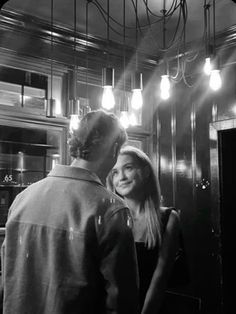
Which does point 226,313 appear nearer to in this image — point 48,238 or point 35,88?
point 35,88

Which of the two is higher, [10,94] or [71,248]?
[10,94]

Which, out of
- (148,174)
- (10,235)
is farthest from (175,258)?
(10,235)

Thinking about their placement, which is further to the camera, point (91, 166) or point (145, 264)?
point (145, 264)

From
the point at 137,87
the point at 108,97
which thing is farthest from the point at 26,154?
the point at 137,87

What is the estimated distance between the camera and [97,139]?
1617 millimetres

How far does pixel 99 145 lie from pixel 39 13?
3110 mm

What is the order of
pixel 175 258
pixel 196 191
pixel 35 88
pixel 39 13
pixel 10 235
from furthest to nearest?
1. pixel 196 191
2. pixel 35 88
3. pixel 39 13
4. pixel 175 258
5. pixel 10 235

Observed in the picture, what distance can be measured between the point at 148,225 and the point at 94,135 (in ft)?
2.63

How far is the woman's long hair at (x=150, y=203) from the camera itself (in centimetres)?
217

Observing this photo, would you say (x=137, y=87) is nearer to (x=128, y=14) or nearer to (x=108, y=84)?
(x=108, y=84)

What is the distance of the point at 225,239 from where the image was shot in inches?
187

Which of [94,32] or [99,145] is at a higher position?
[94,32]

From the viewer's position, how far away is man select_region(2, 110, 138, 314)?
142 cm

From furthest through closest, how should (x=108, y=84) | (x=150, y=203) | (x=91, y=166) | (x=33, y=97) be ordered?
(x=33, y=97), (x=108, y=84), (x=150, y=203), (x=91, y=166)
